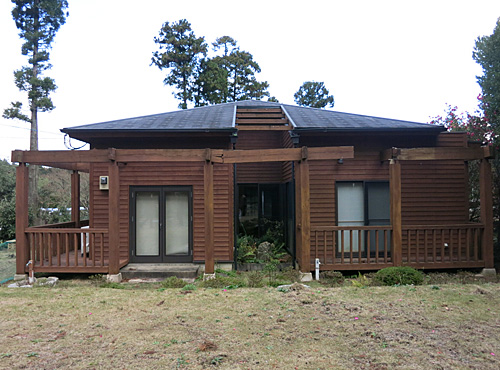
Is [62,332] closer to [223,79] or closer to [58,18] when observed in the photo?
[58,18]

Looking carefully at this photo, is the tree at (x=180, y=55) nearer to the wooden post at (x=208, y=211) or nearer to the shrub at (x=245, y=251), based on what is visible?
the shrub at (x=245, y=251)

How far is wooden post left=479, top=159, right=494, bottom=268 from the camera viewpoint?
24.3 feet

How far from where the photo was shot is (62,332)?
434cm

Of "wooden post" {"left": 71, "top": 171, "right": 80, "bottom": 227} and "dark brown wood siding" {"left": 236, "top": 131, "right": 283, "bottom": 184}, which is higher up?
"dark brown wood siding" {"left": 236, "top": 131, "right": 283, "bottom": 184}

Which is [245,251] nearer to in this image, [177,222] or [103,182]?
[177,222]

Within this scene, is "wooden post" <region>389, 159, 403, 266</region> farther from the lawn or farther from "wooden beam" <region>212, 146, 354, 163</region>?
the lawn

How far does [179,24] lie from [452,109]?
20682mm

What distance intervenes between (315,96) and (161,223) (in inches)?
1049

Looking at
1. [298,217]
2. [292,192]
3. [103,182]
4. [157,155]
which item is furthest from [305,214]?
[103,182]

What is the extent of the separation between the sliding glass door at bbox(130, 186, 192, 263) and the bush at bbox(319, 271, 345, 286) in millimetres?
3066

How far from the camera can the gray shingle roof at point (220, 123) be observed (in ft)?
27.4

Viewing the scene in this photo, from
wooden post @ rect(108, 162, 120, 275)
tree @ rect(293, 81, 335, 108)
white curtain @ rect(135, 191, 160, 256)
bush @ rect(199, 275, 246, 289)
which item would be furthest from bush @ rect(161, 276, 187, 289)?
tree @ rect(293, 81, 335, 108)

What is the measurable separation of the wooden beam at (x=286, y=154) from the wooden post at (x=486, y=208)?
2.71 metres

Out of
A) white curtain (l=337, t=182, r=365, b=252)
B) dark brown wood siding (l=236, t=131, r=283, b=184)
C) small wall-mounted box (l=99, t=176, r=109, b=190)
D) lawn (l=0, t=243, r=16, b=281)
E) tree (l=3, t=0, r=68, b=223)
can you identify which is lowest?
lawn (l=0, t=243, r=16, b=281)
